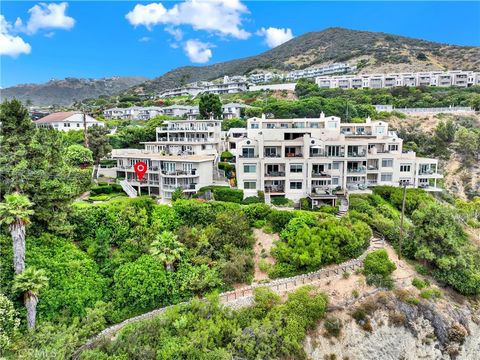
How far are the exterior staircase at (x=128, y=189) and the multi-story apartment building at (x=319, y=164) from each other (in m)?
13.9

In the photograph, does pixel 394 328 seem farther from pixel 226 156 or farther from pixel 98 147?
pixel 98 147

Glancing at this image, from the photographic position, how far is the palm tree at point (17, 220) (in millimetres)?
26609

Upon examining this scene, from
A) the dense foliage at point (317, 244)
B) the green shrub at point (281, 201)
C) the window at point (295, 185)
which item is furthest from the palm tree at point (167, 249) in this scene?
the window at point (295, 185)

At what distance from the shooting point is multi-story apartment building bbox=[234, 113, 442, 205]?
43.1 m

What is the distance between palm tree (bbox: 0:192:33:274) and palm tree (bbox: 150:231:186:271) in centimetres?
1042

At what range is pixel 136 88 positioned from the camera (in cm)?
19000

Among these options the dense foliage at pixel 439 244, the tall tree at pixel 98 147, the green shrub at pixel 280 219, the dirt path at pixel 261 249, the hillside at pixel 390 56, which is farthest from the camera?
the hillside at pixel 390 56

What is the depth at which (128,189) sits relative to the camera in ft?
147

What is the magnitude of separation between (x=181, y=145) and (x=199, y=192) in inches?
553

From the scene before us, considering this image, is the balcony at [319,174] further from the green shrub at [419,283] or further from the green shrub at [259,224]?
the green shrub at [419,283]

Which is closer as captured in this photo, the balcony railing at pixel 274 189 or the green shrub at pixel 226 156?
the balcony railing at pixel 274 189

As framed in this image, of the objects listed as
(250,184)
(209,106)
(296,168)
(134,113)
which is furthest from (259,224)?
(134,113)

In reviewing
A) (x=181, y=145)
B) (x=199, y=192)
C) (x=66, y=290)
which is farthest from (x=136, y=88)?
(x=66, y=290)

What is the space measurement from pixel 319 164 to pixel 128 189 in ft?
82.1
